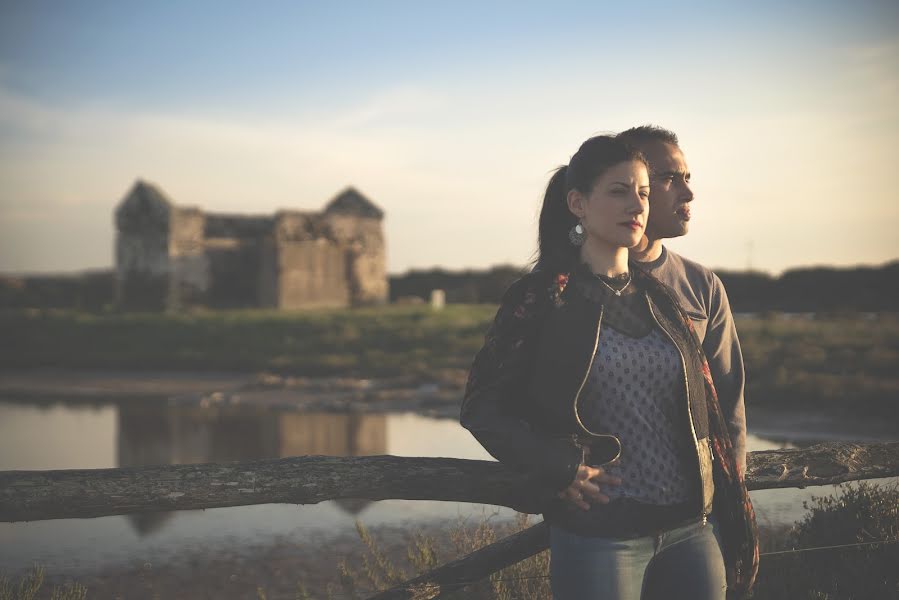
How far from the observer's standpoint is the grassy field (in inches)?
574

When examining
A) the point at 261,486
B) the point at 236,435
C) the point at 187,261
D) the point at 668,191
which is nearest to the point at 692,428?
the point at 668,191

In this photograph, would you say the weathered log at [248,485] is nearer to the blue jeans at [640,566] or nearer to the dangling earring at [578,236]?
the blue jeans at [640,566]

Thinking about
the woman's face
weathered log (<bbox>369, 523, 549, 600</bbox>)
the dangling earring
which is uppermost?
the woman's face

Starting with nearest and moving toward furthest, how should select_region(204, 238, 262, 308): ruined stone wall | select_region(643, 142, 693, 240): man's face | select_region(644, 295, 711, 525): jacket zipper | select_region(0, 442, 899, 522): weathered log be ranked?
select_region(644, 295, 711, 525): jacket zipper → select_region(0, 442, 899, 522): weathered log → select_region(643, 142, 693, 240): man's face → select_region(204, 238, 262, 308): ruined stone wall

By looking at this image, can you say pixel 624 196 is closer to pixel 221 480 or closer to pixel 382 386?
pixel 221 480

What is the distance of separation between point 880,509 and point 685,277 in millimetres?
3147

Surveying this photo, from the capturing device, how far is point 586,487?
2.54m

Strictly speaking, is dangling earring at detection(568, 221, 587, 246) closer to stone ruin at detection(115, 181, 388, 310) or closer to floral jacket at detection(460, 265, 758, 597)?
floral jacket at detection(460, 265, 758, 597)

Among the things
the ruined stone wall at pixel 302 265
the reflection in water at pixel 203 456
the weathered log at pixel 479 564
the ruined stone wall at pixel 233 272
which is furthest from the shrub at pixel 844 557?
the ruined stone wall at pixel 233 272

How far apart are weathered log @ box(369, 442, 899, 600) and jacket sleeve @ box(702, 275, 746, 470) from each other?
1216mm

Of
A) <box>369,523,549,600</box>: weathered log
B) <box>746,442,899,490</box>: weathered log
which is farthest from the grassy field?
Result: <box>369,523,549,600</box>: weathered log

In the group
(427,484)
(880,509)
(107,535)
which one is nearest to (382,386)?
(107,535)

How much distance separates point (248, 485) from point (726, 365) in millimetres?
1902

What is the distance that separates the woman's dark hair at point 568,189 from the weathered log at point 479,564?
172 centimetres
